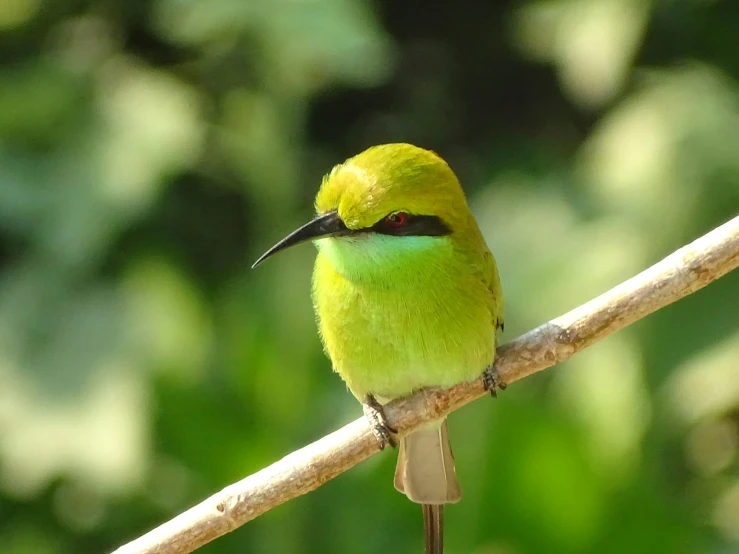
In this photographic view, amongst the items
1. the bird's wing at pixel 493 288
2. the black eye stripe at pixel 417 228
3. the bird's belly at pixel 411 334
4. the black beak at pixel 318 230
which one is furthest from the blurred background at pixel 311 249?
the black beak at pixel 318 230

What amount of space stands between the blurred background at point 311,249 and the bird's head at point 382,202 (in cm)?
69

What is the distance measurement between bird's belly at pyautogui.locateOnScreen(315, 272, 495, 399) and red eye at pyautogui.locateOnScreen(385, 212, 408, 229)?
0.13 metres

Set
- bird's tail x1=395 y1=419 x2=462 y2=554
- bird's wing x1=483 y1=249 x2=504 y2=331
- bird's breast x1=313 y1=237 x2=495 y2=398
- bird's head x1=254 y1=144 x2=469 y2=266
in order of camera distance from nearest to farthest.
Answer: bird's head x1=254 y1=144 x2=469 y2=266
bird's breast x1=313 y1=237 x2=495 y2=398
bird's wing x1=483 y1=249 x2=504 y2=331
bird's tail x1=395 y1=419 x2=462 y2=554

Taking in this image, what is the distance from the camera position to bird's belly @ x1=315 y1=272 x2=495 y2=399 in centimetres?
184

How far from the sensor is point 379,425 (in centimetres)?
173

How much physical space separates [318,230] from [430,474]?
24.3 inches

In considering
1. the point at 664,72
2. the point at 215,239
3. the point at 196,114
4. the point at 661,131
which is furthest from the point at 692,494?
the point at 196,114

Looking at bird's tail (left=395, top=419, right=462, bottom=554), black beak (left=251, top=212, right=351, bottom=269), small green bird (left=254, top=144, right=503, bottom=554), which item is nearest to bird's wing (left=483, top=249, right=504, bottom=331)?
small green bird (left=254, top=144, right=503, bottom=554)

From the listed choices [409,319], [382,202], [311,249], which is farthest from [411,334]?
[311,249]

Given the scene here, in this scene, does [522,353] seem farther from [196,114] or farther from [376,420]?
[196,114]

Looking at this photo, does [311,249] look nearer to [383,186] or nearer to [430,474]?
[430,474]

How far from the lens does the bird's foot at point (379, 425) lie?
1.70m

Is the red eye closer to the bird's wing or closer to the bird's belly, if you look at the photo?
the bird's belly

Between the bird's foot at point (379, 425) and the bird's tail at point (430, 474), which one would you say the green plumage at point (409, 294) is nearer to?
the bird's foot at point (379, 425)
